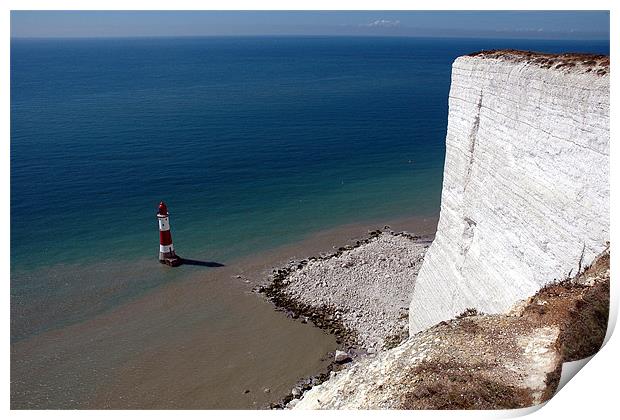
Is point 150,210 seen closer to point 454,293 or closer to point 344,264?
point 344,264

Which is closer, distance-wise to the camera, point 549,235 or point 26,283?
point 549,235

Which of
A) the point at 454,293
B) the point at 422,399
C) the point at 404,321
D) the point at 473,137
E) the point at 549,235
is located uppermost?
the point at 473,137

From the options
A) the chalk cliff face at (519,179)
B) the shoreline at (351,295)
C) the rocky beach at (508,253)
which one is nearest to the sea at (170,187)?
the shoreline at (351,295)

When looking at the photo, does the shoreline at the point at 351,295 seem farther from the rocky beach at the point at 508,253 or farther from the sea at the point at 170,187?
the sea at the point at 170,187

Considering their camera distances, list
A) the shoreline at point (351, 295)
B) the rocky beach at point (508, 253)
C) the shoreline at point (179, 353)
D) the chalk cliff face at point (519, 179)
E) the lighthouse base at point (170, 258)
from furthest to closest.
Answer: the lighthouse base at point (170, 258), the shoreline at point (351, 295), the shoreline at point (179, 353), the chalk cliff face at point (519, 179), the rocky beach at point (508, 253)

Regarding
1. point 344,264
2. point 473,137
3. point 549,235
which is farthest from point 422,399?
point 344,264

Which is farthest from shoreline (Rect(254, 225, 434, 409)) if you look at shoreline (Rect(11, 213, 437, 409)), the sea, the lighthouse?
the lighthouse
